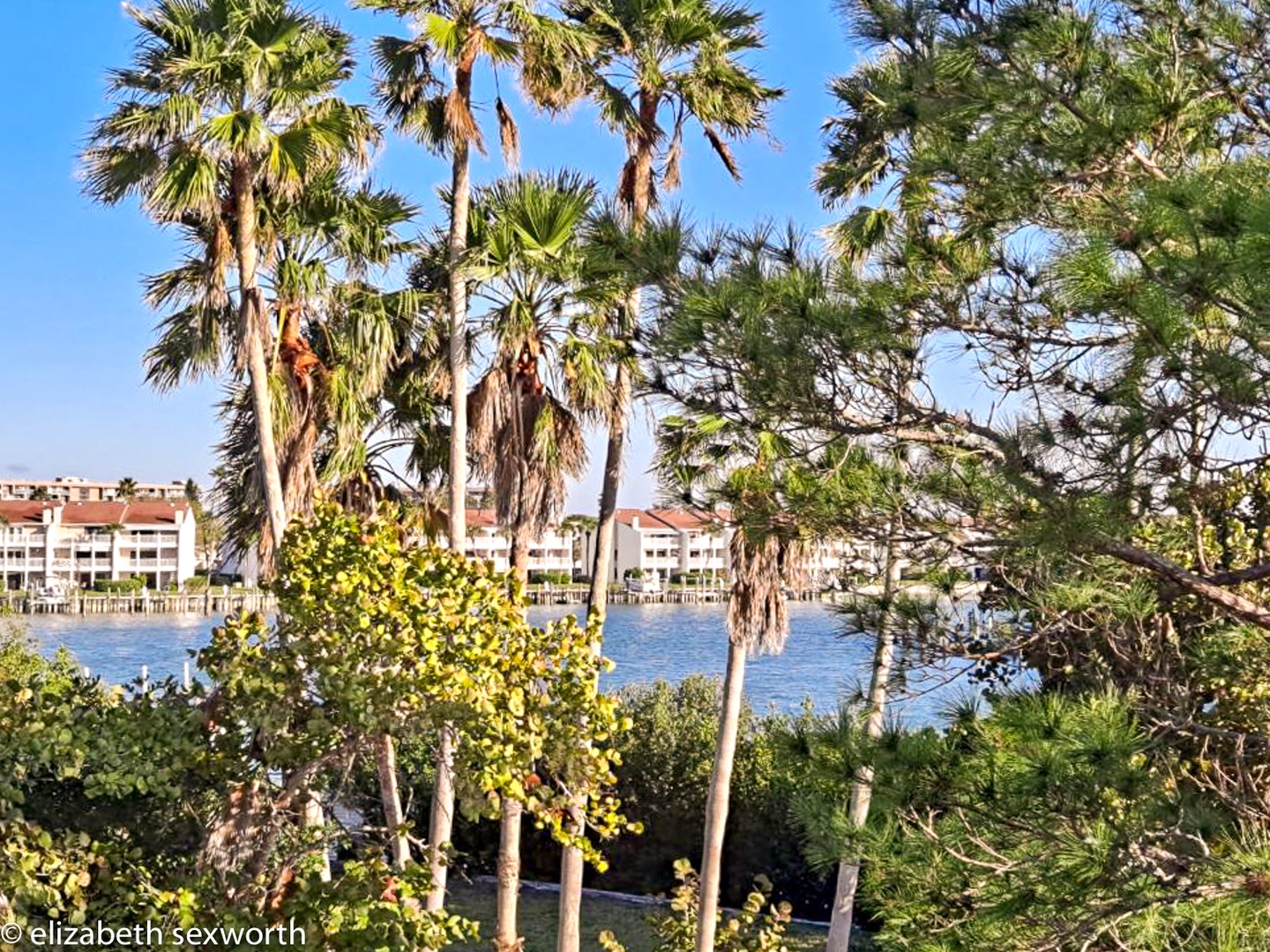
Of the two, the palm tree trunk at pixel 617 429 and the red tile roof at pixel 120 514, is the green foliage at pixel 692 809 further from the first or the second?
the red tile roof at pixel 120 514

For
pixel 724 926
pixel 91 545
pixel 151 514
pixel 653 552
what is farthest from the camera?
pixel 653 552

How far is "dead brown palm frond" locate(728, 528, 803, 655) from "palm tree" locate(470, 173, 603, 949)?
1.51 metres

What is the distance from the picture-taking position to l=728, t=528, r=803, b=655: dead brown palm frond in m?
10.9

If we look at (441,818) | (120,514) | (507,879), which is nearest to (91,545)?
(120,514)

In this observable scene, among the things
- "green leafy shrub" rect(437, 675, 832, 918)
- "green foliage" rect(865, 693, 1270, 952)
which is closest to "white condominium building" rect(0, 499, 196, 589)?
"green leafy shrub" rect(437, 675, 832, 918)

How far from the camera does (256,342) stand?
9.69 metres

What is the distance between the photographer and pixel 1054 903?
4344 mm

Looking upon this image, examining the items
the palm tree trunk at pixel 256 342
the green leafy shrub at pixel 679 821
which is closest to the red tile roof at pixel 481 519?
the palm tree trunk at pixel 256 342

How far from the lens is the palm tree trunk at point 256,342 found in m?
9.61

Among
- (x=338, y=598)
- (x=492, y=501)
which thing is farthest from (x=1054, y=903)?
(x=492, y=501)

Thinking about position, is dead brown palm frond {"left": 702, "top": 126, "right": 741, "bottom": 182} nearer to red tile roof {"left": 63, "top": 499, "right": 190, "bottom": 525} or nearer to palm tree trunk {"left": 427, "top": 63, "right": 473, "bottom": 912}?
palm tree trunk {"left": 427, "top": 63, "right": 473, "bottom": 912}

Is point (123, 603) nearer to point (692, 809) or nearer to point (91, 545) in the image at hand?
point (91, 545)

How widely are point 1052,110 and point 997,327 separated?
0.79m

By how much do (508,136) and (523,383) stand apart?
1.97 m
